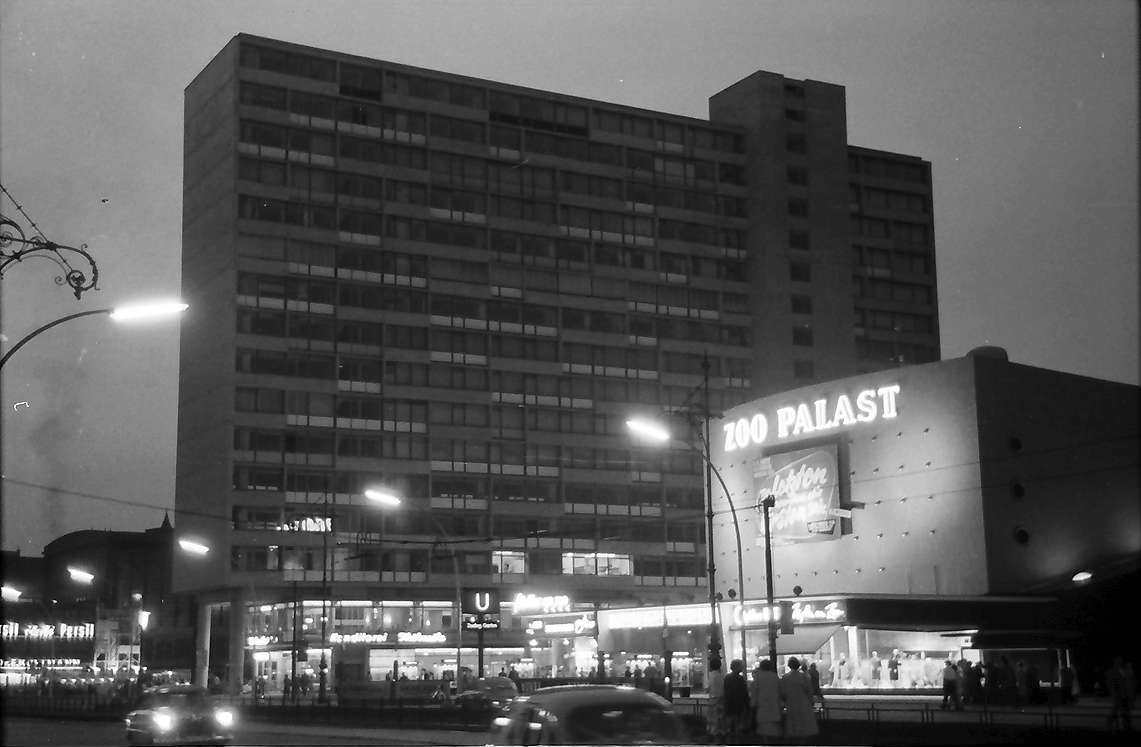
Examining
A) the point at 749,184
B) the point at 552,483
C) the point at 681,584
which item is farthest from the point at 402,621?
the point at 749,184

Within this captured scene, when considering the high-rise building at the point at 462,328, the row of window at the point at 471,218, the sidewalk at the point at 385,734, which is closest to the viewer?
the sidewalk at the point at 385,734

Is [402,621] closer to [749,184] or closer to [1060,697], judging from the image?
[749,184]

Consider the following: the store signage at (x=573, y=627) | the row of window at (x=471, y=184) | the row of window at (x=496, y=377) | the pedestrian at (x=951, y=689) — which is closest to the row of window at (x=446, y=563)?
the row of window at (x=496, y=377)

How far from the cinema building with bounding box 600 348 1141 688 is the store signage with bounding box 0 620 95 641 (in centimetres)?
8448

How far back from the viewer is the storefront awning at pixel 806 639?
5828 cm

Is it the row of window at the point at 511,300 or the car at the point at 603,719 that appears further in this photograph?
the row of window at the point at 511,300

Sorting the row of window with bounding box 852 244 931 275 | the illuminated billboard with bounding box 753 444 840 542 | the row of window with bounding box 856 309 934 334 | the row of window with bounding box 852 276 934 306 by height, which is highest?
the row of window with bounding box 852 244 931 275

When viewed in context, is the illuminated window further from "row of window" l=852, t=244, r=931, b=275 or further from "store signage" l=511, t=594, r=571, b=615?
"row of window" l=852, t=244, r=931, b=275

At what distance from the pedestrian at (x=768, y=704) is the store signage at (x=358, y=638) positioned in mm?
79175

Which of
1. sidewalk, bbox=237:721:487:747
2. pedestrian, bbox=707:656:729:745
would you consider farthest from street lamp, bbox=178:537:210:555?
pedestrian, bbox=707:656:729:745

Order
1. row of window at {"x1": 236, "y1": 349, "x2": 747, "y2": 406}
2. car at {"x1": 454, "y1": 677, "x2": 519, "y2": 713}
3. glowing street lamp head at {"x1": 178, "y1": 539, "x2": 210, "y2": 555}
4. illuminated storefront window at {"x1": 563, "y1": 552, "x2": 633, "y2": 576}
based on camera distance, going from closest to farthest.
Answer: car at {"x1": 454, "y1": 677, "x2": 519, "y2": 713} → glowing street lamp head at {"x1": 178, "y1": 539, "x2": 210, "y2": 555} → row of window at {"x1": 236, "y1": 349, "x2": 747, "y2": 406} → illuminated storefront window at {"x1": 563, "y1": 552, "x2": 633, "y2": 576}

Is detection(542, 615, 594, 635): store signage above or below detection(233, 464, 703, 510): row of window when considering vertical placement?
below

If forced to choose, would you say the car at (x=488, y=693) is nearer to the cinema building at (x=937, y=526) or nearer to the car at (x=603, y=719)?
the cinema building at (x=937, y=526)

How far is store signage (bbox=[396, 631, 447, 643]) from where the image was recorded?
9938cm
